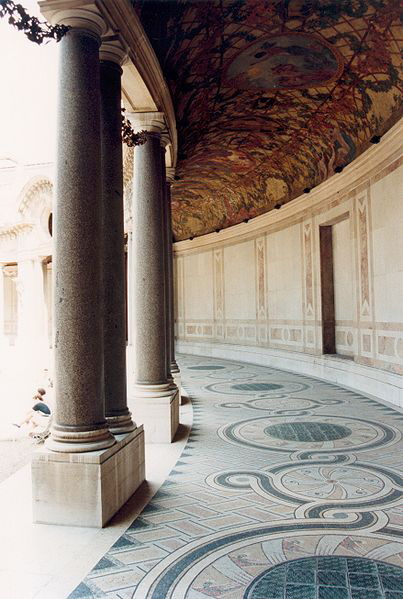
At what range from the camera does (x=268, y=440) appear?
8.62 metres

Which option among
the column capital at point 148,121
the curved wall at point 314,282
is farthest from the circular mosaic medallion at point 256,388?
the column capital at point 148,121

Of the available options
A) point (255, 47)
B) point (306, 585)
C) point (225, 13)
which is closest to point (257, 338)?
point (255, 47)

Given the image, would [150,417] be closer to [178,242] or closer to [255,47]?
[255,47]

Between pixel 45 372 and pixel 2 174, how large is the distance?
21.4m

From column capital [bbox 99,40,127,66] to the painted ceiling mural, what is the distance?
1.15 meters

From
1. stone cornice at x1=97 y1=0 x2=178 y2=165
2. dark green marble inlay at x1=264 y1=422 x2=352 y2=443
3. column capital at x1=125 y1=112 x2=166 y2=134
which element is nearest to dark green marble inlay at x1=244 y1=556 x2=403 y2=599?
dark green marble inlay at x1=264 y1=422 x2=352 y2=443

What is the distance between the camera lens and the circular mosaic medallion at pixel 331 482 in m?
6.00

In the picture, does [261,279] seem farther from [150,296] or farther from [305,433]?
[150,296]

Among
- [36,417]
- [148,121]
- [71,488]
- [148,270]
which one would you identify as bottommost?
[36,417]

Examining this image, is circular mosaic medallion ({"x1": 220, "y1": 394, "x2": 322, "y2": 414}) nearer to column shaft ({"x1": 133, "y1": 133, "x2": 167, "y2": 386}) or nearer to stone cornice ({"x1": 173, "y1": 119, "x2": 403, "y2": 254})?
column shaft ({"x1": 133, "y1": 133, "x2": 167, "y2": 386})

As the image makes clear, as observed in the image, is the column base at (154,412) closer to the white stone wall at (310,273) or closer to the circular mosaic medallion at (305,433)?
the circular mosaic medallion at (305,433)

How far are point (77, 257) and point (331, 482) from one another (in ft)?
13.4

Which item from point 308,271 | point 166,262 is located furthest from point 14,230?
point 166,262

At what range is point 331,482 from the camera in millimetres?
6414
